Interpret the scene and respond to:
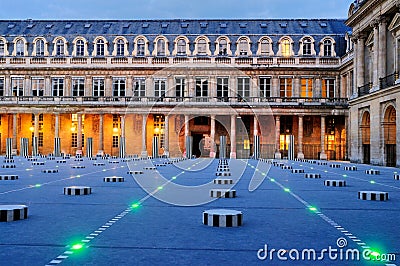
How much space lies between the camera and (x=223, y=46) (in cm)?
6844

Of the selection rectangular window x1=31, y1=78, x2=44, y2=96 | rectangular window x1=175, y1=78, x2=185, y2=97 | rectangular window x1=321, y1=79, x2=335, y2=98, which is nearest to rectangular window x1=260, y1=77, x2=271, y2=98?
rectangular window x1=321, y1=79, x2=335, y2=98

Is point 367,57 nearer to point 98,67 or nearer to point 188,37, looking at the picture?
point 188,37

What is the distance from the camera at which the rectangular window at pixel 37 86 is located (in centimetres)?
6900

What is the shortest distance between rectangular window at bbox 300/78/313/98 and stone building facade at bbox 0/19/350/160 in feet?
0.43

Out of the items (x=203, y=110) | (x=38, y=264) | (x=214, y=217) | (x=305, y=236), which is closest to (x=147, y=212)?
(x=214, y=217)

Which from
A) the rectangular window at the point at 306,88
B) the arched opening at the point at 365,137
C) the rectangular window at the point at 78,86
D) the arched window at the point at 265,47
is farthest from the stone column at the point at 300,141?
the rectangular window at the point at 78,86

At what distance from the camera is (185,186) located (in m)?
18.6

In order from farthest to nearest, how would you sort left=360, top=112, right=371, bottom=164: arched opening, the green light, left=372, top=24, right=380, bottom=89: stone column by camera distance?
left=360, top=112, right=371, bottom=164: arched opening, left=372, top=24, right=380, bottom=89: stone column, the green light

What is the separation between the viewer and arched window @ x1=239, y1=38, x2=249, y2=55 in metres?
68.3

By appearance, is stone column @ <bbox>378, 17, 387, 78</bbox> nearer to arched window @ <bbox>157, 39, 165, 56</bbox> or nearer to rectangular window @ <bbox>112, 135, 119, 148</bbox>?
arched window @ <bbox>157, 39, 165, 56</bbox>

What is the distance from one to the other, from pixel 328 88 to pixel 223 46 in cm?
1496

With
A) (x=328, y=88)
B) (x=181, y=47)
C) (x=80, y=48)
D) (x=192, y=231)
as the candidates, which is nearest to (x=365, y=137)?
(x=328, y=88)

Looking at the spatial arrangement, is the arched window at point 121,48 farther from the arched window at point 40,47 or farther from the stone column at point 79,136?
the arched window at point 40,47

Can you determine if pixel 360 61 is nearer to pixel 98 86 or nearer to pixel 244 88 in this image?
pixel 244 88
